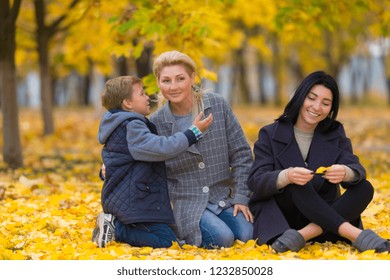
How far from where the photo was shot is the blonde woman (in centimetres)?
542

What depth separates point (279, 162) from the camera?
5.28 meters

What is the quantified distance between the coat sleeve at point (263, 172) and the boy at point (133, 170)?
48 cm

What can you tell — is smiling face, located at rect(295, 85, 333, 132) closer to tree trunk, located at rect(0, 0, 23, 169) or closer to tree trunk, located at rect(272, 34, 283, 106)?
tree trunk, located at rect(0, 0, 23, 169)

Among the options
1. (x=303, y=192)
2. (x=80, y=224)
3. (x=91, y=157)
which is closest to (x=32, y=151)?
(x=91, y=157)

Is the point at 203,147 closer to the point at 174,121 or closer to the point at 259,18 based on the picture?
the point at 174,121

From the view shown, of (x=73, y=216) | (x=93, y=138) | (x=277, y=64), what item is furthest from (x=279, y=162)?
(x=277, y=64)

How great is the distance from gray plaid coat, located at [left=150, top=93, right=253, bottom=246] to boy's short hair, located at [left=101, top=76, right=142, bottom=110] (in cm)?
36

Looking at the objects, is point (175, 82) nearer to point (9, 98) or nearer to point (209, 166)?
point (209, 166)

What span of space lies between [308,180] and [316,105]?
25.4 inches

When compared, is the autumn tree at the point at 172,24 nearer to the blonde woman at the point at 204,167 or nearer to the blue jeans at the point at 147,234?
the blonde woman at the point at 204,167

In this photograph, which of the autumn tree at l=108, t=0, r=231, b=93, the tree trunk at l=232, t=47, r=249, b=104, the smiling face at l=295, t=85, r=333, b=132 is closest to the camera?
the smiling face at l=295, t=85, r=333, b=132

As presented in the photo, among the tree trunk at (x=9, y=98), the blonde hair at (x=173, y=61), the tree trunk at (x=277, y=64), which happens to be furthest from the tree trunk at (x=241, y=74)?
the blonde hair at (x=173, y=61)

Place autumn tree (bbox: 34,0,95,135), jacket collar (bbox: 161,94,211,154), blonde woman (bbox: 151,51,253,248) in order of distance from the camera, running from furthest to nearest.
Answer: autumn tree (bbox: 34,0,95,135) → jacket collar (bbox: 161,94,211,154) → blonde woman (bbox: 151,51,253,248)

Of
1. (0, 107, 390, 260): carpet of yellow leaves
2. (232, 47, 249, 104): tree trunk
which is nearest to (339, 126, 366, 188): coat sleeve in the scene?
(0, 107, 390, 260): carpet of yellow leaves
